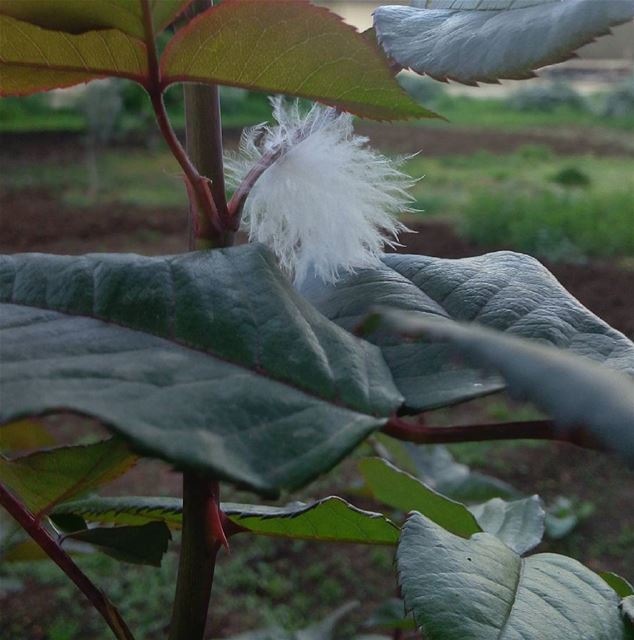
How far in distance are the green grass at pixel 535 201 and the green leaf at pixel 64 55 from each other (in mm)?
2623

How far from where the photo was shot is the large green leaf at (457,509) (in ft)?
1.64

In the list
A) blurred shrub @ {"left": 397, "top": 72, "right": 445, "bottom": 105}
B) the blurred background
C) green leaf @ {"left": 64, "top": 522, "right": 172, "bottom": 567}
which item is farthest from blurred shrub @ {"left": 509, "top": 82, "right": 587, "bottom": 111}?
green leaf @ {"left": 64, "top": 522, "right": 172, "bottom": 567}

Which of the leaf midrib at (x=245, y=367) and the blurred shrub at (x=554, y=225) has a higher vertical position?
the leaf midrib at (x=245, y=367)

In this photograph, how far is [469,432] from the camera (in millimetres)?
310

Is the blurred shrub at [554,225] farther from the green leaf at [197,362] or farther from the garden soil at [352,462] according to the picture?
the green leaf at [197,362]

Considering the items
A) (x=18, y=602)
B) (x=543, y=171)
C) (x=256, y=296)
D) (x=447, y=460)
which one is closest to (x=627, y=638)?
(x=256, y=296)

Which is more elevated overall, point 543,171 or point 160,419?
point 160,419

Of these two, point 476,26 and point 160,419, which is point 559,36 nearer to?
point 476,26

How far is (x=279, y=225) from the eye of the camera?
442mm

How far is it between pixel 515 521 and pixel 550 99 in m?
9.16

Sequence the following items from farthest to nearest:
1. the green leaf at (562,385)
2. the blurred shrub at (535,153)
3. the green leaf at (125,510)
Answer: the blurred shrub at (535,153) < the green leaf at (125,510) < the green leaf at (562,385)

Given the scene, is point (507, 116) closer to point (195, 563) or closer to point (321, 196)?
point (321, 196)

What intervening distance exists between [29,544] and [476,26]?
1.57 feet

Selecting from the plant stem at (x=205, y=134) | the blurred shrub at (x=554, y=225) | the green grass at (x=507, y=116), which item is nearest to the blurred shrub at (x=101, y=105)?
the green grass at (x=507, y=116)
